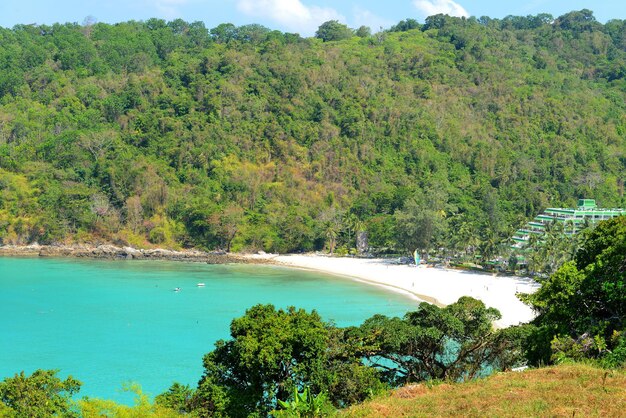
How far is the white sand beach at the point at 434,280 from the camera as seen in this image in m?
49.2

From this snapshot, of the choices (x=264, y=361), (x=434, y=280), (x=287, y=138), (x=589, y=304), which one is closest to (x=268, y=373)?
(x=264, y=361)

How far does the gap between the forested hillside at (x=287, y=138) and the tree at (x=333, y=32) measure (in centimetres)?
311

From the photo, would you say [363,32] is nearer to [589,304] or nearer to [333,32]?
[333,32]

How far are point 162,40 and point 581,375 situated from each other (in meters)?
116

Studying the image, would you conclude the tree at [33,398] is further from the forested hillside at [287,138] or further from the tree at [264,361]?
the forested hillside at [287,138]

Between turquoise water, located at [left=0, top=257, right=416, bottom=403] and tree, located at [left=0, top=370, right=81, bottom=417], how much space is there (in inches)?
402

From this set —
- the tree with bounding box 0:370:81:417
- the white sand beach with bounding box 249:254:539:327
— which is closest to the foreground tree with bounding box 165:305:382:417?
the tree with bounding box 0:370:81:417

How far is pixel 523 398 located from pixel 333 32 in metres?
119

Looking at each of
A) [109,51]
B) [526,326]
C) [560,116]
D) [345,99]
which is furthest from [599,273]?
[109,51]

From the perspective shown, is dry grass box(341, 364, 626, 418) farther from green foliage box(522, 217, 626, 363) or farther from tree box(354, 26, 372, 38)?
tree box(354, 26, 372, 38)

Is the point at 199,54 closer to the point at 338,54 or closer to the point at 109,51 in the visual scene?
the point at 109,51

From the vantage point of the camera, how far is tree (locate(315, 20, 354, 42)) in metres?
128

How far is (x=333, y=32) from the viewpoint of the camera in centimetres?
12800

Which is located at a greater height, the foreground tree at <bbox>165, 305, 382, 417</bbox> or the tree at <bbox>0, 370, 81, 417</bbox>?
the foreground tree at <bbox>165, 305, 382, 417</bbox>
